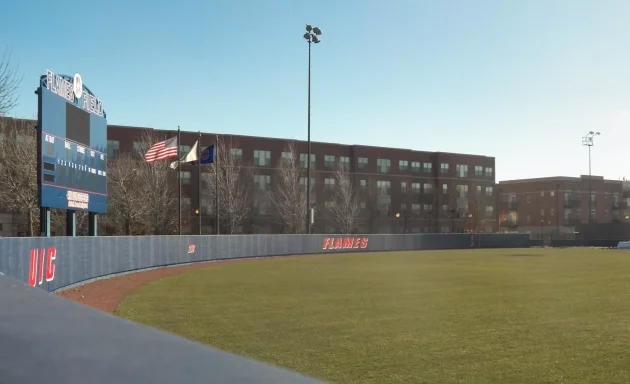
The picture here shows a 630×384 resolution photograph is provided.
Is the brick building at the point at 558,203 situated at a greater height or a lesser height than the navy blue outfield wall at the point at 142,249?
greater

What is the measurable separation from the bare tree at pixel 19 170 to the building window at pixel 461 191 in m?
63.8

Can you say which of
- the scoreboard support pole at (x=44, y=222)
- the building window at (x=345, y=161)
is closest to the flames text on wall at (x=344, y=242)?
the scoreboard support pole at (x=44, y=222)

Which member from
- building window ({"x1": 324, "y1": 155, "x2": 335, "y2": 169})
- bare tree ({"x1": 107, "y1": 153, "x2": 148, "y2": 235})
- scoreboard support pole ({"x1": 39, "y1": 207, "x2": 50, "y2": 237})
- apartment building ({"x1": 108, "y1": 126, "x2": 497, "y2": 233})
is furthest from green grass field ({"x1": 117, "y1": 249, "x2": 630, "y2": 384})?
building window ({"x1": 324, "y1": 155, "x2": 335, "y2": 169})

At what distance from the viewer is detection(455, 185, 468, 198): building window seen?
94.9m

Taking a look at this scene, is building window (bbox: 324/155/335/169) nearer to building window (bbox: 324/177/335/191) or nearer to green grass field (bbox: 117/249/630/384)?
building window (bbox: 324/177/335/191)

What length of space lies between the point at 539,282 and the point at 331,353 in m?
14.1

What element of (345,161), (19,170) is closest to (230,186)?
(345,161)

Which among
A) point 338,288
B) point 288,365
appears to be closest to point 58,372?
point 288,365

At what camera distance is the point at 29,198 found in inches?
1921

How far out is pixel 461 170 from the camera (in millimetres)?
95938

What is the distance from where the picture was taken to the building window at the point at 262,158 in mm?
76125

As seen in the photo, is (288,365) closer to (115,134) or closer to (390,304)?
(390,304)

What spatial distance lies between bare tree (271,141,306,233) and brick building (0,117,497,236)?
0.91 metres

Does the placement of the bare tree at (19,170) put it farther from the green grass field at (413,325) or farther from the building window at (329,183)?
the building window at (329,183)
